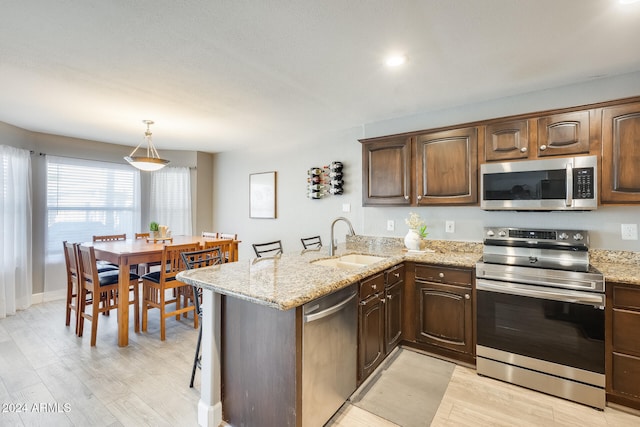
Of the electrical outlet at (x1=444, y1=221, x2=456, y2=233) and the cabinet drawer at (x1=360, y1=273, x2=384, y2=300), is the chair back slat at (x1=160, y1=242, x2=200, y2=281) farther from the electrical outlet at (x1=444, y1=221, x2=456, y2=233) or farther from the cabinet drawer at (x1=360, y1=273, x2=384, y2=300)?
the electrical outlet at (x1=444, y1=221, x2=456, y2=233)

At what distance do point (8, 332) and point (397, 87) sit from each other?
4660 millimetres

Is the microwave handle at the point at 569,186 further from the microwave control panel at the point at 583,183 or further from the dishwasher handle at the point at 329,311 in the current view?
the dishwasher handle at the point at 329,311

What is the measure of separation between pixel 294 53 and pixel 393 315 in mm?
2200

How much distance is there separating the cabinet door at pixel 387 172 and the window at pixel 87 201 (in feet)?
13.6

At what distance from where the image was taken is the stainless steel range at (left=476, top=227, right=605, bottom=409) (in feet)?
6.44

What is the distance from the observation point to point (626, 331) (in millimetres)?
1906

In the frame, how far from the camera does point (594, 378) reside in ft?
6.42

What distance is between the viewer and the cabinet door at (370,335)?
2.04m

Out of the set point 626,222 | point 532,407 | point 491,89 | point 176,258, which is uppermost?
point 491,89

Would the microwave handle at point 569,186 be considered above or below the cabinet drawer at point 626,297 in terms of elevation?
above

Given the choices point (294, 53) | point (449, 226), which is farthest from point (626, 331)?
point (294, 53)

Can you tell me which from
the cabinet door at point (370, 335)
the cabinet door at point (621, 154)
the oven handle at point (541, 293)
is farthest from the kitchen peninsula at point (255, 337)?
the cabinet door at point (621, 154)

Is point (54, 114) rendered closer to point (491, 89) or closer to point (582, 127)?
point (491, 89)

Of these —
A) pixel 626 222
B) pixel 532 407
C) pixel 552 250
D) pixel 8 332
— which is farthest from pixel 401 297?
pixel 8 332
